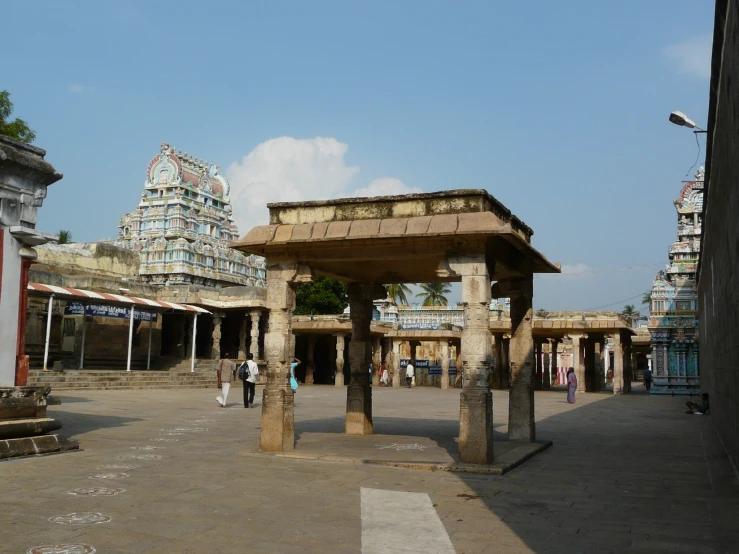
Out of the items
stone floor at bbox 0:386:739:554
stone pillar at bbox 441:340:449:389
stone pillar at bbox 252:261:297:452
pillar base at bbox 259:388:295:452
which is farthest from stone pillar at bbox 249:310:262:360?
pillar base at bbox 259:388:295:452

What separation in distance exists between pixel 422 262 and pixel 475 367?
2.42m

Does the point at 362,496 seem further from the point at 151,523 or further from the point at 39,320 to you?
the point at 39,320

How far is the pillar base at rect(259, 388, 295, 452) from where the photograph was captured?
31.9ft

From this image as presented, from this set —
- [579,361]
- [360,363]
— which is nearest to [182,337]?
[579,361]

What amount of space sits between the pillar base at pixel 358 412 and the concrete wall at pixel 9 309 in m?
5.28

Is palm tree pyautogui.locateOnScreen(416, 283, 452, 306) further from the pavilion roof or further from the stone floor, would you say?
the stone floor

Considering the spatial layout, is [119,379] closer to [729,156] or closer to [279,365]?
[279,365]

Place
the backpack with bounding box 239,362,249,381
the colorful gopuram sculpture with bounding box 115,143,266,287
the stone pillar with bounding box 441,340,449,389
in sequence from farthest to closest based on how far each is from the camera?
1. the colorful gopuram sculpture with bounding box 115,143,266,287
2. the stone pillar with bounding box 441,340,449,389
3. the backpack with bounding box 239,362,249,381

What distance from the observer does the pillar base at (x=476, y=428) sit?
870 centimetres

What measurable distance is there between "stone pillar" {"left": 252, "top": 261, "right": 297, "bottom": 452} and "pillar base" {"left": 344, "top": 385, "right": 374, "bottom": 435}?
6.76ft

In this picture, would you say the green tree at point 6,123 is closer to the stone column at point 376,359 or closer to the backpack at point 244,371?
the backpack at point 244,371

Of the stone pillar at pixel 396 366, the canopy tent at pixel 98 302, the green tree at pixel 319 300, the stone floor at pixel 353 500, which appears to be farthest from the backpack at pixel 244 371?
the green tree at pixel 319 300

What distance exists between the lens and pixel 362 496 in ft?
22.6

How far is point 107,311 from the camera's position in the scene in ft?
87.6
